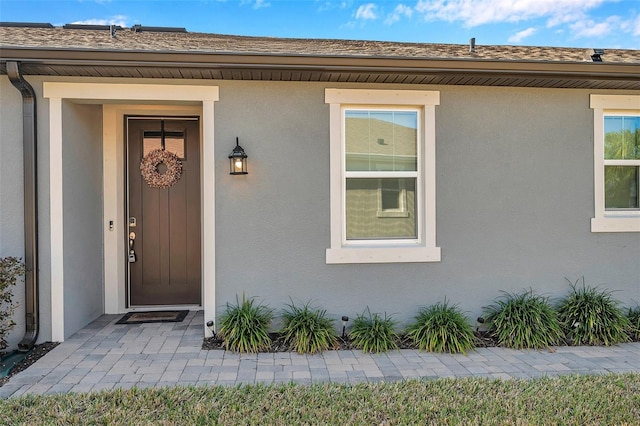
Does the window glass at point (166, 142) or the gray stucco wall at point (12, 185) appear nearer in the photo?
the gray stucco wall at point (12, 185)

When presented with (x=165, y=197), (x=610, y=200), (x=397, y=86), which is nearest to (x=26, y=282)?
(x=165, y=197)

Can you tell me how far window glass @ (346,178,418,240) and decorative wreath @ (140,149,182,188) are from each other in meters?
2.49

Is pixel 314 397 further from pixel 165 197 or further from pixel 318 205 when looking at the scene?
pixel 165 197

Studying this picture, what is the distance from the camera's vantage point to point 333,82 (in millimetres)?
4117

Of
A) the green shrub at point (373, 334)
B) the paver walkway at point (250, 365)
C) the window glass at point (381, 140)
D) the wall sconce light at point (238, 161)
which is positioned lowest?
the paver walkway at point (250, 365)

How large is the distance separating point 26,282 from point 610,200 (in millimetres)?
6822

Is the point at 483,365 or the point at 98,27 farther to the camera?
the point at 98,27

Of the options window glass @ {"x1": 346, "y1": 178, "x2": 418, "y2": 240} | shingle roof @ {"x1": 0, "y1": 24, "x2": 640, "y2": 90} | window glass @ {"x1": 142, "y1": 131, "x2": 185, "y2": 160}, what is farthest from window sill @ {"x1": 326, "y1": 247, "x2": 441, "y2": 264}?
window glass @ {"x1": 142, "y1": 131, "x2": 185, "y2": 160}

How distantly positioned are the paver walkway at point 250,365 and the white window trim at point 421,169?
1046 mm

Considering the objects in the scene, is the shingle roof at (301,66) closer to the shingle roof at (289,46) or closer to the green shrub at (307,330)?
the shingle roof at (289,46)

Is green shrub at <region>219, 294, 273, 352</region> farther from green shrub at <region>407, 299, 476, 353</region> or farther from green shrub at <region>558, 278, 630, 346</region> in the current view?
green shrub at <region>558, 278, 630, 346</region>

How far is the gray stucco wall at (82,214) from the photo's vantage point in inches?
160

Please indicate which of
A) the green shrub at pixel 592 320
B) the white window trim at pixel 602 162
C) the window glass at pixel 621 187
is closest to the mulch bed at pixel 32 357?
the green shrub at pixel 592 320

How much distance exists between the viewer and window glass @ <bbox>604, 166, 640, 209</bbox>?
4559 millimetres
